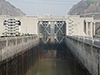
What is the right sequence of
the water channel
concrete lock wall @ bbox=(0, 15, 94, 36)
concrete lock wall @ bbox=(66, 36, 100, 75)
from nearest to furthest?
concrete lock wall @ bbox=(66, 36, 100, 75) < the water channel < concrete lock wall @ bbox=(0, 15, 94, 36)

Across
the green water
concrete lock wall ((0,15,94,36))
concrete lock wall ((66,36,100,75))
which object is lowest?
the green water

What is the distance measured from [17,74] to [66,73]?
9250 mm

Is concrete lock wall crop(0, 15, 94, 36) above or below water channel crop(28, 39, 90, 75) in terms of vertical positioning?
above

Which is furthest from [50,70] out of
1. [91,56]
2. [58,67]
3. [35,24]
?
[35,24]

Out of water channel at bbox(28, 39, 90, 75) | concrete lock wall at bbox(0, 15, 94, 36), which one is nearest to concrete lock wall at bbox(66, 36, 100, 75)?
water channel at bbox(28, 39, 90, 75)

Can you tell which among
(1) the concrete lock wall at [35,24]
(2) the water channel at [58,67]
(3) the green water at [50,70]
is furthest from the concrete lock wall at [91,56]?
(1) the concrete lock wall at [35,24]

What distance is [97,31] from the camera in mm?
130375

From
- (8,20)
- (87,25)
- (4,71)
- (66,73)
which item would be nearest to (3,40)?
(4,71)

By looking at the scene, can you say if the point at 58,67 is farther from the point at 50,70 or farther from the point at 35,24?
the point at 35,24

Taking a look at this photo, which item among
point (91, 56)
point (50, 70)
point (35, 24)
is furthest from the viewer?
point (35, 24)

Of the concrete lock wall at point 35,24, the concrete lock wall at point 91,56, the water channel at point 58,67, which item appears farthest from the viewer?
the concrete lock wall at point 35,24

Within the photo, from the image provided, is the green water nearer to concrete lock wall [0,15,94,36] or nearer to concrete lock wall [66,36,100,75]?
concrete lock wall [66,36,100,75]

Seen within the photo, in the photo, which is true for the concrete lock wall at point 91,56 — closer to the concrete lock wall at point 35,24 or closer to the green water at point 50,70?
the green water at point 50,70

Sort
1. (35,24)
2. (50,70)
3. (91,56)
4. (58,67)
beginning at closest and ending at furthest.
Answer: (91,56)
(50,70)
(58,67)
(35,24)
